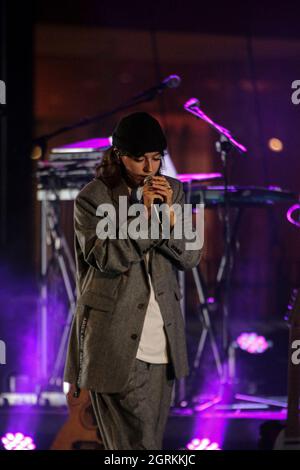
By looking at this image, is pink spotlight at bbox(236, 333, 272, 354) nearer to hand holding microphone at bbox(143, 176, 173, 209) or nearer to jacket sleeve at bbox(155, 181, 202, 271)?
jacket sleeve at bbox(155, 181, 202, 271)

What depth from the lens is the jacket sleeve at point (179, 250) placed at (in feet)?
9.58

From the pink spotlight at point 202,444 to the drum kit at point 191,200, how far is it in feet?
1.29

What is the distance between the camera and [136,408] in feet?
9.47

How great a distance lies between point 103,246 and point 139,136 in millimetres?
407

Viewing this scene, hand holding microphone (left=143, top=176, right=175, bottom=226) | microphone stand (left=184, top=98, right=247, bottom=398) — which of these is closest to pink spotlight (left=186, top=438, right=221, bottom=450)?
microphone stand (left=184, top=98, right=247, bottom=398)

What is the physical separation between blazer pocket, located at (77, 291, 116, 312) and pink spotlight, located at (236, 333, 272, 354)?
2.81m

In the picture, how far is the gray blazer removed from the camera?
112 inches

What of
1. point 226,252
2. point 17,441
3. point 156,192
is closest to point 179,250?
point 156,192

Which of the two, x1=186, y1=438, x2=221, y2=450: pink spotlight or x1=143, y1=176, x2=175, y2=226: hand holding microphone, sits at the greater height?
x1=143, y1=176, x2=175, y2=226: hand holding microphone

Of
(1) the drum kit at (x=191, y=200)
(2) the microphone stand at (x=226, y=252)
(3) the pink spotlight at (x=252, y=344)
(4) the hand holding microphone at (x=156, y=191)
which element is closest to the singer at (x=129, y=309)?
(4) the hand holding microphone at (x=156, y=191)

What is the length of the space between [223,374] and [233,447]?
460mm

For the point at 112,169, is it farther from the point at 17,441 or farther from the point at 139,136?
the point at 17,441

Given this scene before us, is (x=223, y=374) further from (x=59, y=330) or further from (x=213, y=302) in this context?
(x=59, y=330)

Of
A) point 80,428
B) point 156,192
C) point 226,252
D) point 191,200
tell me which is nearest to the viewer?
point 156,192
